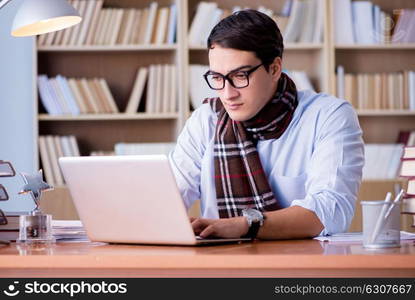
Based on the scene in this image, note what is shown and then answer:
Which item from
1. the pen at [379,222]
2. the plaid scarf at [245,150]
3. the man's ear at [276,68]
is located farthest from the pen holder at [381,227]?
the man's ear at [276,68]

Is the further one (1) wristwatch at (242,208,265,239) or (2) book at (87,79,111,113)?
(2) book at (87,79,111,113)

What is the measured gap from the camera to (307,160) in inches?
90.2

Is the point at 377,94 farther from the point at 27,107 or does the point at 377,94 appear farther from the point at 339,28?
the point at 27,107

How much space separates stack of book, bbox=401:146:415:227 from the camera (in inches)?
69.1

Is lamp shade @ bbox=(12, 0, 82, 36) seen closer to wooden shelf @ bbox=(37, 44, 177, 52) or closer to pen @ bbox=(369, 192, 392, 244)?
pen @ bbox=(369, 192, 392, 244)

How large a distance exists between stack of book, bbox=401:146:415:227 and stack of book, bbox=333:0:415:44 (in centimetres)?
264

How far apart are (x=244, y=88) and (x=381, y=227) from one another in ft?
2.55

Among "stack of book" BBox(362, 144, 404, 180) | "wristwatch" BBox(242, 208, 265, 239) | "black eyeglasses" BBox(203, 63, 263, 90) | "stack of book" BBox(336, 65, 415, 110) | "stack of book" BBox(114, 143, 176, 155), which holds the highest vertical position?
"black eyeglasses" BBox(203, 63, 263, 90)

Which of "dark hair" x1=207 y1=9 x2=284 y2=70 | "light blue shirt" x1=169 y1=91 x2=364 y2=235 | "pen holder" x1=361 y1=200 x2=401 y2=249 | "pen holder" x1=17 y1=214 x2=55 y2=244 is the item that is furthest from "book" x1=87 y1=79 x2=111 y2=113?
"pen holder" x1=361 y1=200 x2=401 y2=249

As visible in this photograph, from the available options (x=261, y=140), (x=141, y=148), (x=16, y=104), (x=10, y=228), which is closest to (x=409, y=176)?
(x=261, y=140)

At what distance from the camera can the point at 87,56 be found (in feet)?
14.6

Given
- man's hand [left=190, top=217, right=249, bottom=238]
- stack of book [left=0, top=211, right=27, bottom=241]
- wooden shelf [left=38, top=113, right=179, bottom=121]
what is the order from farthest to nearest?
wooden shelf [left=38, top=113, right=179, bottom=121] < stack of book [left=0, top=211, right=27, bottom=241] < man's hand [left=190, top=217, right=249, bottom=238]

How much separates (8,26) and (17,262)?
3.08m

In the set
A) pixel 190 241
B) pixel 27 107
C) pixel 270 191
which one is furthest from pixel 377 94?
pixel 190 241
